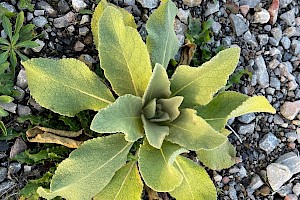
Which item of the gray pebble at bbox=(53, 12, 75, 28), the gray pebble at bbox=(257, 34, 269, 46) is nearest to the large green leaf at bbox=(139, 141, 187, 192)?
the gray pebble at bbox=(53, 12, 75, 28)

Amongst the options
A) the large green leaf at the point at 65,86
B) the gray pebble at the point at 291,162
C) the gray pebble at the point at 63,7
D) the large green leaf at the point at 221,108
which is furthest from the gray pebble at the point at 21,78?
the gray pebble at the point at 291,162

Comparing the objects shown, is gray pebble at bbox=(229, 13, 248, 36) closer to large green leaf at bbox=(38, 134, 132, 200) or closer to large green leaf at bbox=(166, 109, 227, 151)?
large green leaf at bbox=(166, 109, 227, 151)

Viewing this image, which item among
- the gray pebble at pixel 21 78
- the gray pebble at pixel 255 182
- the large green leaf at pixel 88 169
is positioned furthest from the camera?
the gray pebble at pixel 255 182

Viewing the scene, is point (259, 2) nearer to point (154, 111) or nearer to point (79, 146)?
point (154, 111)

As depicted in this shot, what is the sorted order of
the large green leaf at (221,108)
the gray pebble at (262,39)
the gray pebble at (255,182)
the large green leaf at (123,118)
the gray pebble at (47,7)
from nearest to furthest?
the large green leaf at (123,118), the large green leaf at (221,108), the gray pebble at (47,7), the gray pebble at (255,182), the gray pebble at (262,39)

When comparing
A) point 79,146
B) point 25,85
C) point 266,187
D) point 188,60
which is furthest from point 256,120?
point 25,85

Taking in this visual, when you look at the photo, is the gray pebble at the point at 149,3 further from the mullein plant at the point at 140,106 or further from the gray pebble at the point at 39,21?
the gray pebble at the point at 39,21

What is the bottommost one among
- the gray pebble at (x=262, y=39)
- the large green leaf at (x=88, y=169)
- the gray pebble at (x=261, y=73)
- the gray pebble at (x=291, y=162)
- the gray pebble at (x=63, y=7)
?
the gray pebble at (x=291, y=162)
